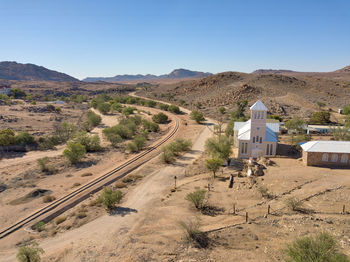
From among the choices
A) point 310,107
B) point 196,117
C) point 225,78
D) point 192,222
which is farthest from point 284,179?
point 225,78

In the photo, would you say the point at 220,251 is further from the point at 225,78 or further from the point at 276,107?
the point at 225,78

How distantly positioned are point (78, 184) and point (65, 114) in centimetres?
5476

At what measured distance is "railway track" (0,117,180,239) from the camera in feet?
63.9

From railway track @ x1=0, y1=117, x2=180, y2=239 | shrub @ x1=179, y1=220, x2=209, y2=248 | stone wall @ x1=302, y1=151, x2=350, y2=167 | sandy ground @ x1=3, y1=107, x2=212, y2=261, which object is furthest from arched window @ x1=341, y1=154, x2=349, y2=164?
railway track @ x1=0, y1=117, x2=180, y2=239

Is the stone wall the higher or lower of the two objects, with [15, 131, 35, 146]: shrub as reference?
higher

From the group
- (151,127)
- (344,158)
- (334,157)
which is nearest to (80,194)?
(334,157)

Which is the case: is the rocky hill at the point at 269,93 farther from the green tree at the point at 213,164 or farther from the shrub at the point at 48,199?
the shrub at the point at 48,199

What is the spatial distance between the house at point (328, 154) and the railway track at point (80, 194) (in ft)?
67.2

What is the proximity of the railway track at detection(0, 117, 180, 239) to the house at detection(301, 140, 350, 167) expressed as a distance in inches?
806

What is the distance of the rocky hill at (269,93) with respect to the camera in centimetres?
7769

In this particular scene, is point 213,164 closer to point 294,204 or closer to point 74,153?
point 294,204

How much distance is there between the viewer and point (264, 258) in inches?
547

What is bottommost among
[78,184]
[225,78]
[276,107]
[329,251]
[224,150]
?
[78,184]

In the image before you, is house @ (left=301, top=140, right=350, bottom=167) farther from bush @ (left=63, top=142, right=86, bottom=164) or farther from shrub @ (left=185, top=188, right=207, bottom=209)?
bush @ (left=63, top=142, right=86, bottom=164)
